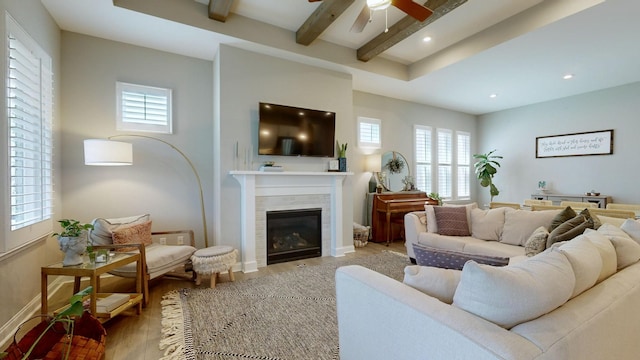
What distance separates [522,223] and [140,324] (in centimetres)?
396

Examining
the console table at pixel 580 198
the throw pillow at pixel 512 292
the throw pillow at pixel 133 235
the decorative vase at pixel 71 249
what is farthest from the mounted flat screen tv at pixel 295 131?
the console table at pixel 580 198

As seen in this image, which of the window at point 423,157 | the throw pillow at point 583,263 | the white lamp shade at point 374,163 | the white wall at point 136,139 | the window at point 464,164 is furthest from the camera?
the window at point 464,164

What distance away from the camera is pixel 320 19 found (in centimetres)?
328

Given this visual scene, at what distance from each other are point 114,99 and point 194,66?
1092 millimetres

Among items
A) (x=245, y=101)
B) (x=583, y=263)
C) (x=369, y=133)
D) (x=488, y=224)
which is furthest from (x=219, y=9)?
(x=488, y=224)

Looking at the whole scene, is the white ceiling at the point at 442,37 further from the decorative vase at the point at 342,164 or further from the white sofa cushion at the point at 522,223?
the white sofa cushion at the point at 522,223

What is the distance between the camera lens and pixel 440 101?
20.1 ft

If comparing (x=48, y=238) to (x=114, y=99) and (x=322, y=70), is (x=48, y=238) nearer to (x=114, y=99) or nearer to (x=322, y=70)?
(x=114, y=99)

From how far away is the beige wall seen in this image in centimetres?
204

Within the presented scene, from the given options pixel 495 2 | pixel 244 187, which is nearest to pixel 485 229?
pixel 495 2

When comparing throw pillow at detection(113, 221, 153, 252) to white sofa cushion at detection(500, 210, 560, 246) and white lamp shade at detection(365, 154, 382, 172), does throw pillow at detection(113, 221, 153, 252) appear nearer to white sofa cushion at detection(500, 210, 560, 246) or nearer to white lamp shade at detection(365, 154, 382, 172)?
white lamp shade at detection(365, 154, 382, 172)

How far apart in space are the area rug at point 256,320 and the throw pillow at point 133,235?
2.17 ft

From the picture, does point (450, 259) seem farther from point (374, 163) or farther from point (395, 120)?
point (395, 120)

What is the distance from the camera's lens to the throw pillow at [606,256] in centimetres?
138
